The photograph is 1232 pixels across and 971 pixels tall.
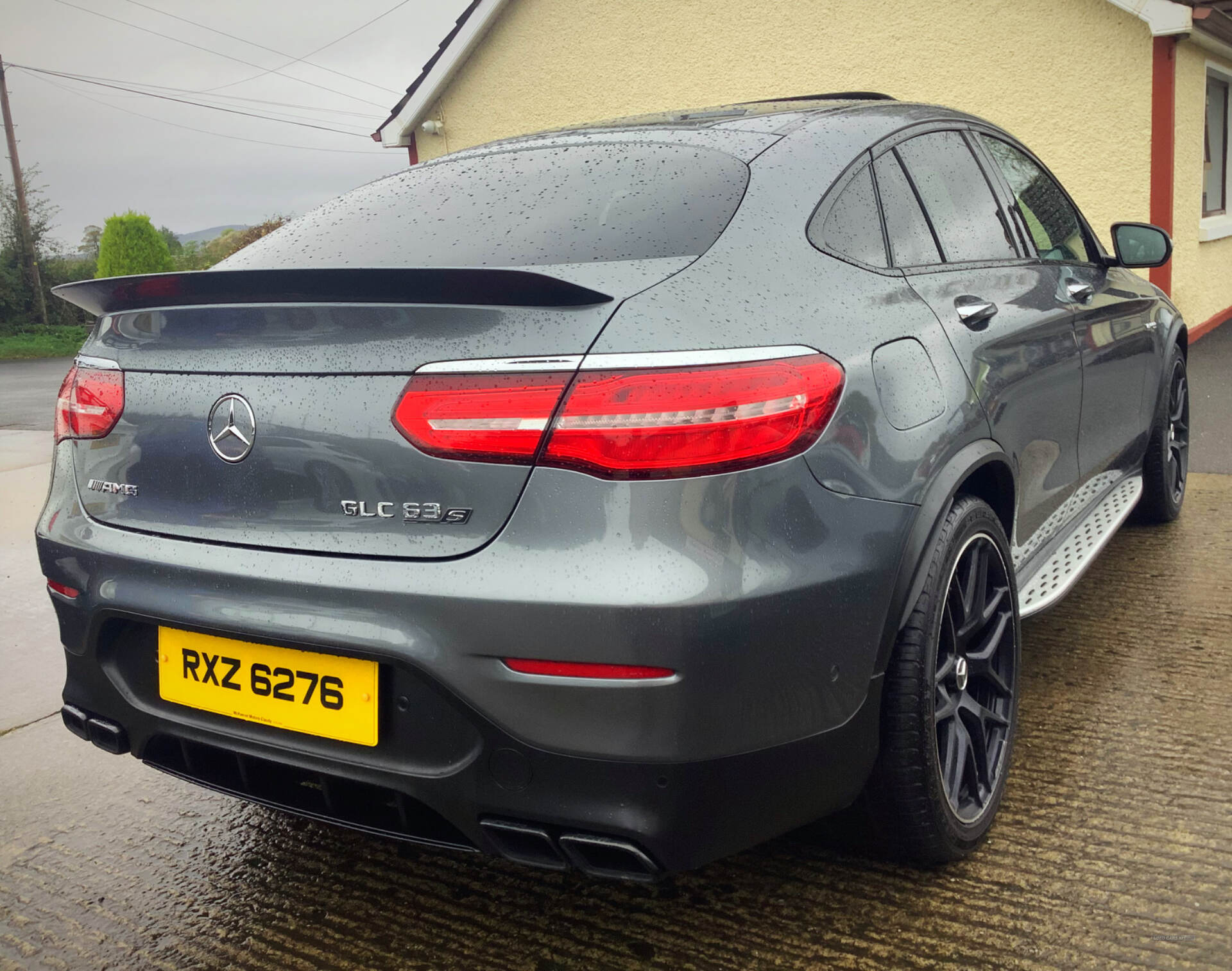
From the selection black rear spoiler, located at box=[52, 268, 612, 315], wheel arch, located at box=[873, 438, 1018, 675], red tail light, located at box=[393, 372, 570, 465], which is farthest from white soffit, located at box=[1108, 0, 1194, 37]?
red tail light, located at box=[393, 372, 570, 465]

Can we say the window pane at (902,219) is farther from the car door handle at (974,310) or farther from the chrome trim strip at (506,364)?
the chrome trim strip at (506,364)

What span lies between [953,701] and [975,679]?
21 centimetres

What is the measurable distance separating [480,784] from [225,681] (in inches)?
20.0

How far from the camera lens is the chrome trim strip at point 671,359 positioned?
1.72m

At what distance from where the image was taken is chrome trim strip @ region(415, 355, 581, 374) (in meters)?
1.73

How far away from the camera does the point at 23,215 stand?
33438mm

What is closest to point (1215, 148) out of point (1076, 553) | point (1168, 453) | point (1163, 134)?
point (1163, 134)

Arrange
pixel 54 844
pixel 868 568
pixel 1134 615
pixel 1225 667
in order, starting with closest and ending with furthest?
pixel 868 568 → pixel 54 844 → pixel 1225 667 → pixel 1134 615

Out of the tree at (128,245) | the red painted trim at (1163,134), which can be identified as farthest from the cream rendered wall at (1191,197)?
the tree at (128,245)

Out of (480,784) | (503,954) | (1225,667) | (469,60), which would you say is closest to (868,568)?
(480,784)

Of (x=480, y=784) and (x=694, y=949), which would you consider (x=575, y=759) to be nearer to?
(x=480, y=784)

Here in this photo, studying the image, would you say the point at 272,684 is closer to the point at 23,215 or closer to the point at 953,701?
the point at 953,701

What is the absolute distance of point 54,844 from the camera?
103 inches

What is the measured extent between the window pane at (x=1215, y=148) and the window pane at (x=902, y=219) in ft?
37.1
